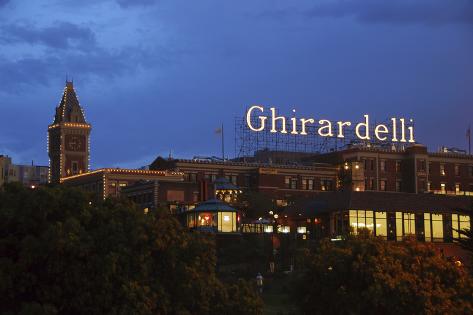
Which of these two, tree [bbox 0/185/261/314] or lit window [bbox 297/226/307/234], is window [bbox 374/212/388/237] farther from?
tree [bbox 0/185/261/314]

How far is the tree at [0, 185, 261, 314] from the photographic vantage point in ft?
142

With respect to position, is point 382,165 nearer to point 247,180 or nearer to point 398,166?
point 398,166

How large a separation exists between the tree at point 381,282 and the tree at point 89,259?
13.4 meters

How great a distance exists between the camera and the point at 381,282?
5872cm

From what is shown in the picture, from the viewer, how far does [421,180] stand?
195750 millimetres

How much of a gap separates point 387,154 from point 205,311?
490 feet

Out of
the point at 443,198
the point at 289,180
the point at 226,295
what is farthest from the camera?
the point at 289,180

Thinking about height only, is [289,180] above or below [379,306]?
above

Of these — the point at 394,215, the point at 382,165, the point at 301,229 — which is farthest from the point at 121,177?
the point at 394,215

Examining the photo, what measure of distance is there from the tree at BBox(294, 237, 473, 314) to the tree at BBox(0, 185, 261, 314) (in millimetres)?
13432

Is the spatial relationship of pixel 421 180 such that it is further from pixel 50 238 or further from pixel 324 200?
pixel 50 238

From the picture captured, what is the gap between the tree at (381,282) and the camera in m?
58.7

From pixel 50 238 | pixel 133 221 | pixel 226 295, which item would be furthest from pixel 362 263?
pixel 50 238

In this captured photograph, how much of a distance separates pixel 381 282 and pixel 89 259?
69.1ft
